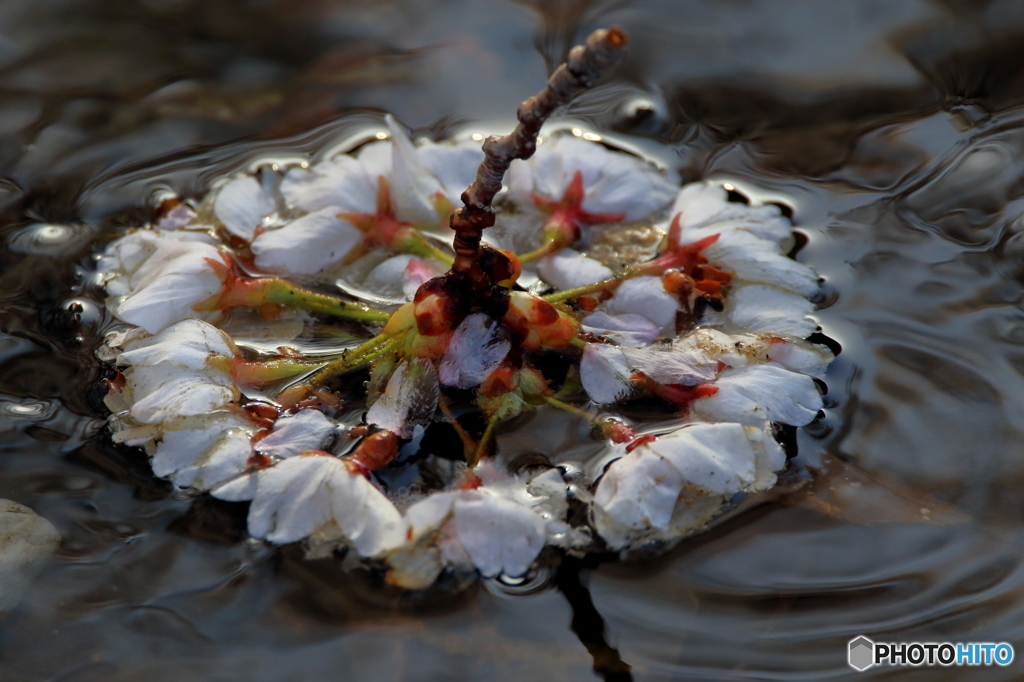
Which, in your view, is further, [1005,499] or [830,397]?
[830,397]

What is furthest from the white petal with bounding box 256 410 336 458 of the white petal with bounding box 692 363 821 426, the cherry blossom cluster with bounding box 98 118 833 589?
the white petal with bounding box 692 363 821 426

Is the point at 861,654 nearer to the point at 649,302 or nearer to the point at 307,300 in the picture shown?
the point at 649,302

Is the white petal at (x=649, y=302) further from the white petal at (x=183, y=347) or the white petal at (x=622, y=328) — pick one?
the white petal at (x=183, y=347)

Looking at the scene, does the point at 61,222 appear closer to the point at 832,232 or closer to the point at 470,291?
the point at 470,291

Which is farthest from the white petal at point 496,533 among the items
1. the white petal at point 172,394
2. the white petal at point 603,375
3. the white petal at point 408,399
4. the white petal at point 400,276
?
the white petal at point 400,276

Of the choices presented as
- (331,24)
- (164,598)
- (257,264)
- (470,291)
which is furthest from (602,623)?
(331,24)
